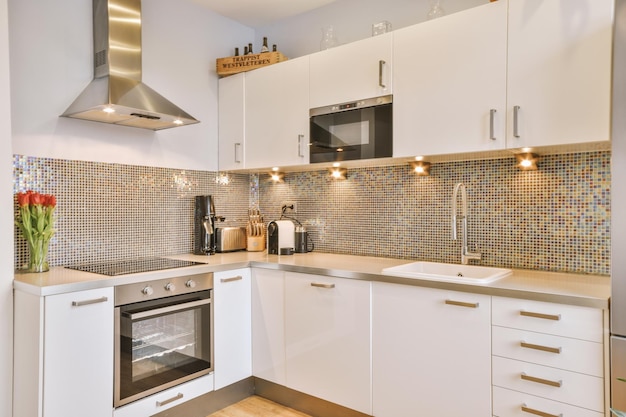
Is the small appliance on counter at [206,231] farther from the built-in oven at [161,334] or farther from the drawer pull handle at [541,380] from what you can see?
the drawer pull handle at [541,380]

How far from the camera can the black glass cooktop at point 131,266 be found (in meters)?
2.33

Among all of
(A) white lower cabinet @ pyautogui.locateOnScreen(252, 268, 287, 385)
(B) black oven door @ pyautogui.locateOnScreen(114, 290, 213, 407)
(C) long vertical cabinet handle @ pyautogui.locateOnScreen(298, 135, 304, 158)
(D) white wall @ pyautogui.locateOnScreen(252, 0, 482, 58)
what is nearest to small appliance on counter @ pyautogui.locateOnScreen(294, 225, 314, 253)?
(A) white lower cabinet @ pyautogui.locateOnScreen(252, 268, 287, 385)

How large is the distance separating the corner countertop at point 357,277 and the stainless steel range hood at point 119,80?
2.98ft

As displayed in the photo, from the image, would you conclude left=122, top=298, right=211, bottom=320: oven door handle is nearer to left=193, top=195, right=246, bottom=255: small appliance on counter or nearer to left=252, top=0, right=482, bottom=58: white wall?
left=193, top=195, right=246, bottom=255: small appliance on counter

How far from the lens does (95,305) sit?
2076 millimetres

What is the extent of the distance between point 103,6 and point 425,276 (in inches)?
94.7

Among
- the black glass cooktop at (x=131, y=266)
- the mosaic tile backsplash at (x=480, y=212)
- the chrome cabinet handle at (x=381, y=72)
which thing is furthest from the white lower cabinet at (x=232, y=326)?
the chrome cabinet handle at (x=381, y=72)

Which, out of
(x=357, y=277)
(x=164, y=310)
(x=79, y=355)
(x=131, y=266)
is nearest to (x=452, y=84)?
(x=357, y=277)

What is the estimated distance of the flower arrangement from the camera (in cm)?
221

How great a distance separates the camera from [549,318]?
176 cm

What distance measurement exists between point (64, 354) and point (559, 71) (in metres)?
2.60

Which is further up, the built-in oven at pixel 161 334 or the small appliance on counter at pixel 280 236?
the small appliance on counter at pixel 280 236

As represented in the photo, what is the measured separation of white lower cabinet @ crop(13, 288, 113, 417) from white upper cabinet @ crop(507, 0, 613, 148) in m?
2.18

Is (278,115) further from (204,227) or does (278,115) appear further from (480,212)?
(480,212)
